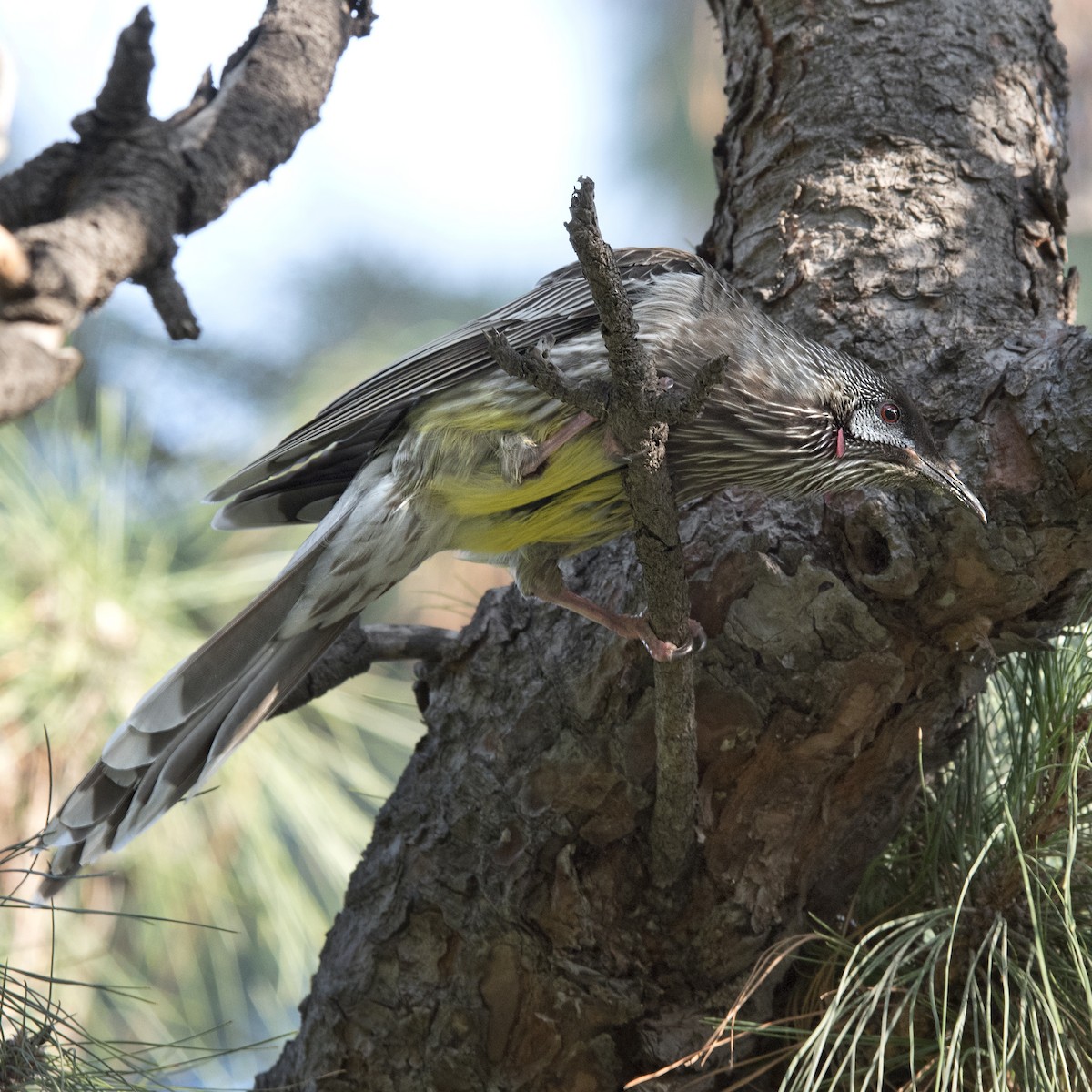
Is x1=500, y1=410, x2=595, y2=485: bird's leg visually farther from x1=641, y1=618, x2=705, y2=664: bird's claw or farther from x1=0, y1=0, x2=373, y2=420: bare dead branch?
x1=0, y1=0, x2=373, y2=420: bare dead branch

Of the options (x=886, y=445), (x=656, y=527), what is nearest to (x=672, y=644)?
(x=656, y=527)

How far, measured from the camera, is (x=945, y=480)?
6.56 feet

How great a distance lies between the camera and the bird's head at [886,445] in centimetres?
207

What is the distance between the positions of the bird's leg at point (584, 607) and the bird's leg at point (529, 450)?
0.23 meters

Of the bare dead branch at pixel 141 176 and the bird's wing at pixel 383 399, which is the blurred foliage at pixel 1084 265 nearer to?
the bird's wing at pixel 383 399

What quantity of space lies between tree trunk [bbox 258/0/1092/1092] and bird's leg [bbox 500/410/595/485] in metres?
0.34

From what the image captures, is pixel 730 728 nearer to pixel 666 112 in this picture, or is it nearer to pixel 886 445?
pixel 886 445

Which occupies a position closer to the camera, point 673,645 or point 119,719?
point 673,645

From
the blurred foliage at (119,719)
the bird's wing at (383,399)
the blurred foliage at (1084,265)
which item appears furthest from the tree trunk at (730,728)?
the blurred foliage at (1084,265)

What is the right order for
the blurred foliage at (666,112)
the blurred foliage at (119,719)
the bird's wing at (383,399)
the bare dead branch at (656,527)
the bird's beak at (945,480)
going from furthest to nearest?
the blurred foliage at (666,112) → the blurred foliage at (119,719) → the bird's wing at (383,399) → the bird's beak at (945,480) → the bare dead branch at (656,527)

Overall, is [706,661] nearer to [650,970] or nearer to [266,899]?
[650,970]

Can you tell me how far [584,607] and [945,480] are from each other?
730 millimetres

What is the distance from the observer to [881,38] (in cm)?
283

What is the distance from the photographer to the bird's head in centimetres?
207
